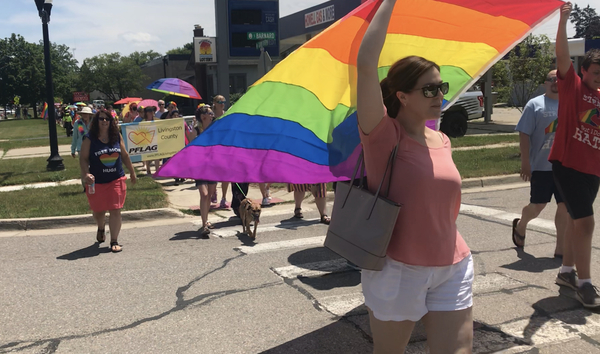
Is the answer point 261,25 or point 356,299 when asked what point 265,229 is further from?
point 261,25

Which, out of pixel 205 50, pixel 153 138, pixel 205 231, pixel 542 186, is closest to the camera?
pixel 542 186

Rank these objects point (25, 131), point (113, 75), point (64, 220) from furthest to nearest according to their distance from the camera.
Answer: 1. point (113, 75)
2. point (25, 131)
3. point (64, 220)

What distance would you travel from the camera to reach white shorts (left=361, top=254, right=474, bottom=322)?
266 cm

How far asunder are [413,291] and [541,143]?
3838 mm

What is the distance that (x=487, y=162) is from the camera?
13.4 metres

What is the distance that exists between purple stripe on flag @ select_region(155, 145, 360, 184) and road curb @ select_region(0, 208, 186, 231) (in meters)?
5.78

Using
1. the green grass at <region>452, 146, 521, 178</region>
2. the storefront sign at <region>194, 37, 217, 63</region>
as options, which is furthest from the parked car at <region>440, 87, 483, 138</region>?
the storefront sign at <region>194, 37, 217, 63</region>

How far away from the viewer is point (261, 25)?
34719 mm

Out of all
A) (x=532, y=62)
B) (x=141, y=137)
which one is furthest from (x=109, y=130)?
(x=532, y=62)

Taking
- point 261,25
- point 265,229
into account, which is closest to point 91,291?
point 265,229

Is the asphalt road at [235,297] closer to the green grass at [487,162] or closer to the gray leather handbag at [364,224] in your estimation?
the gray leather handbag at [364,224]

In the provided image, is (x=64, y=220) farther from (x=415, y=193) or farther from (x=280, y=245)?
(x=415, y=193)

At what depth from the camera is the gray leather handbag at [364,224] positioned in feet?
8.55

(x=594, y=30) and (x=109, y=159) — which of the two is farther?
(x=594, y=30)
